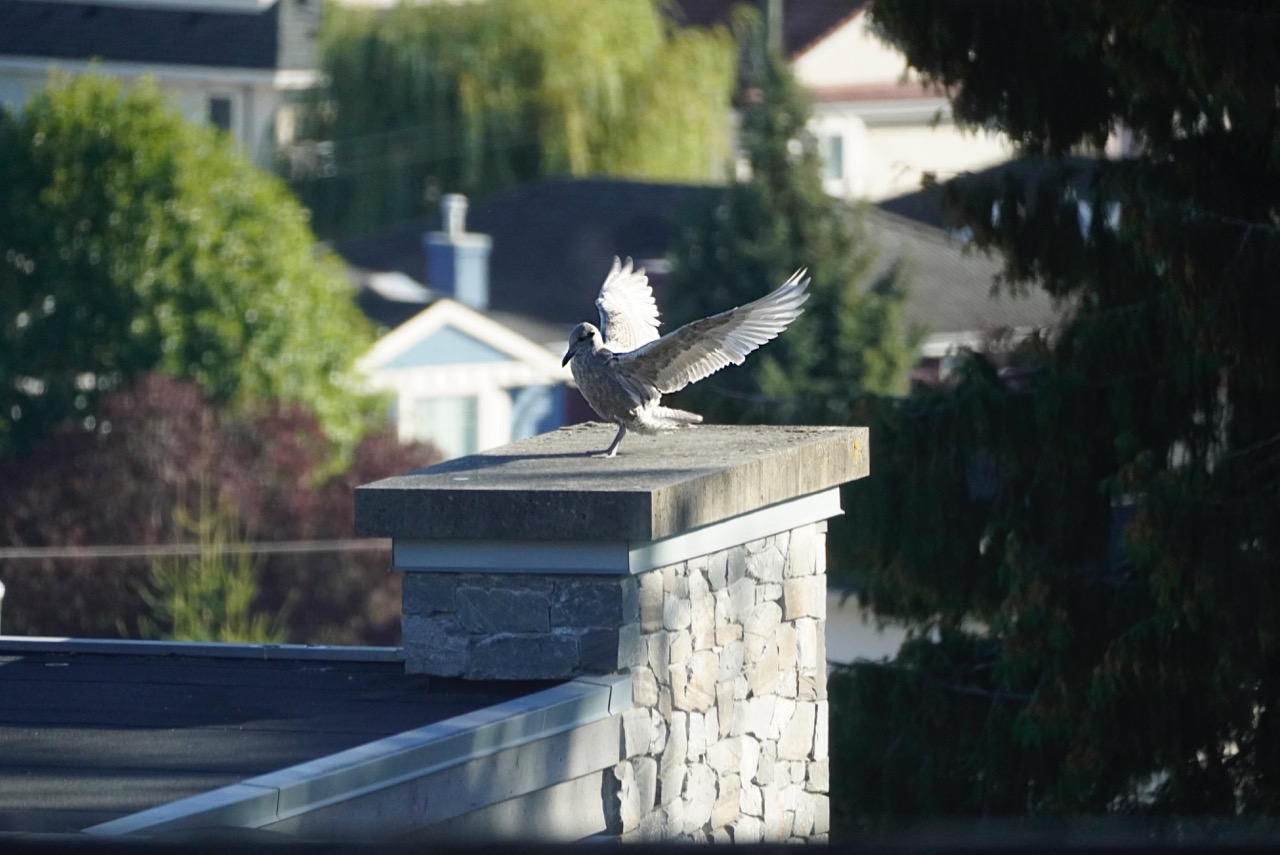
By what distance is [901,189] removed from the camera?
43719 mm

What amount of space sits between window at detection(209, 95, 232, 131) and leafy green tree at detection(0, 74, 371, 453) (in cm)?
866

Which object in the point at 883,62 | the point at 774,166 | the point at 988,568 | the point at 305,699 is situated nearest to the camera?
the point at 305,699

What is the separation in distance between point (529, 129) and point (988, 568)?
2769 centimetres

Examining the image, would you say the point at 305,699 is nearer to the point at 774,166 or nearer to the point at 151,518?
the point at 151,518

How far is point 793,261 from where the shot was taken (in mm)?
27484

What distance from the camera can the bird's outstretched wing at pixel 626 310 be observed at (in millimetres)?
6246

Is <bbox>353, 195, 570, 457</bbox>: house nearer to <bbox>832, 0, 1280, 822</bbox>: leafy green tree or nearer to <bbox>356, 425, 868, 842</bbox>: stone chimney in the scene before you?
<bbox>832, 0, 1280, 822</bbox>: leafy green tree

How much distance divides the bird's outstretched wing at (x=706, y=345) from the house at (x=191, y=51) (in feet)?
72.3

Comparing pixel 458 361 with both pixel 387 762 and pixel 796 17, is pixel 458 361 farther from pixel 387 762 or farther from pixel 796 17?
pixel 387 762

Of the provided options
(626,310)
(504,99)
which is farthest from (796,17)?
(626,310)

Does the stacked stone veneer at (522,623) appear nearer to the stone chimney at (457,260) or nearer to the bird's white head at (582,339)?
the bird's white head at (582,339)

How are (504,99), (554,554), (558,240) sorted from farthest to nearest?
(504,99)
(558,240)
(554,554)

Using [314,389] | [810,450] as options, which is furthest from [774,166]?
[810,450]

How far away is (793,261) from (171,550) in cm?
969
